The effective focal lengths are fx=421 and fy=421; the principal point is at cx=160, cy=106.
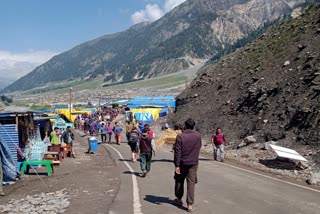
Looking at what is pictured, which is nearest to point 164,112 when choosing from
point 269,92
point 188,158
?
point 269,92

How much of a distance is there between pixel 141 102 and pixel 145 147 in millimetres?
60602

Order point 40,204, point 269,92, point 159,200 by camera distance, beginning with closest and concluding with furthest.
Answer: point 159,200, point 40,204, point 269,92

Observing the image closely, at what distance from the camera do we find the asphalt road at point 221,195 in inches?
367

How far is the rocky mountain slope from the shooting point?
23797 mm

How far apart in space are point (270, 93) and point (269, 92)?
0.18 metres

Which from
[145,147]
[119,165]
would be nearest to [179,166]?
[145,147]

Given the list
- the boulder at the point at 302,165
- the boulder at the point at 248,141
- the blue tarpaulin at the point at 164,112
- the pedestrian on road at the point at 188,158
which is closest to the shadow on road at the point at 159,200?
the pedestrian on road at the point at 188,158

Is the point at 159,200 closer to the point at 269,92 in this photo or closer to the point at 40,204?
the point at 40,204

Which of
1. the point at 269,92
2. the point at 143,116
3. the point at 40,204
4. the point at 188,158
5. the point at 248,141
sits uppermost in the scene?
the point at 269,92

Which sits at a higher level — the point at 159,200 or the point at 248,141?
A: the point at 248,141

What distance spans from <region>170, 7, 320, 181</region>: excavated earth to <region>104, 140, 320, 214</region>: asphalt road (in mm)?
5450

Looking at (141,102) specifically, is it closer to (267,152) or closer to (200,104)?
(200,104)

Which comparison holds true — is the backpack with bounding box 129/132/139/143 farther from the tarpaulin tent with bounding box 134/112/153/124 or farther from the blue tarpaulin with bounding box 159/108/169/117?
the blue tarpaulin with bounding box 159/108/169/117

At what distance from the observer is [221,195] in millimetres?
10906
